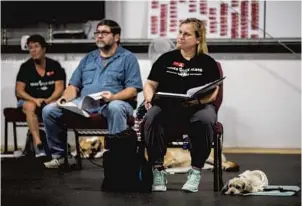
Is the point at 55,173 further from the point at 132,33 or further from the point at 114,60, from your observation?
the point at 132,33

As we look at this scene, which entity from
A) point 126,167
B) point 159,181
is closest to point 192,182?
point 159,181

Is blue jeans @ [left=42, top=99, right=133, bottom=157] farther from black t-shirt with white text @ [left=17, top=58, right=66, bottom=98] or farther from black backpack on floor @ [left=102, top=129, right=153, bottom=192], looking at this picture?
black t-shirt with white text @ [left=17, top=58, right=66, bottom=98]

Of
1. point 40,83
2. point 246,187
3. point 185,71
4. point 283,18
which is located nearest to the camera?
point 246,187

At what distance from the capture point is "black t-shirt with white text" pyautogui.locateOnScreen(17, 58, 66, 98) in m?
5.61

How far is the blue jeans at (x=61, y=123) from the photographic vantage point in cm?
446

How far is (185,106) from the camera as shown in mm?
3783

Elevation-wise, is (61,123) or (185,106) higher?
(185,106)

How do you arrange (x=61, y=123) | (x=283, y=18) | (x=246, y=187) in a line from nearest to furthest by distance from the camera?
(x=246, y=187)
(x=61, y=123)
(x=283, y=18)

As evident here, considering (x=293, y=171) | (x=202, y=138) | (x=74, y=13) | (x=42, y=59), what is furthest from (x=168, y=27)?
(x=202, y=138)

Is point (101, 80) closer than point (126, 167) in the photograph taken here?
No

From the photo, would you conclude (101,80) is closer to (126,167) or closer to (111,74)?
(111,74)

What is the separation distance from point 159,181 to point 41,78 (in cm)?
232

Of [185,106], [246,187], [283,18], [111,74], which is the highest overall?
[283,18]

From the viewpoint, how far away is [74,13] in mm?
6375
